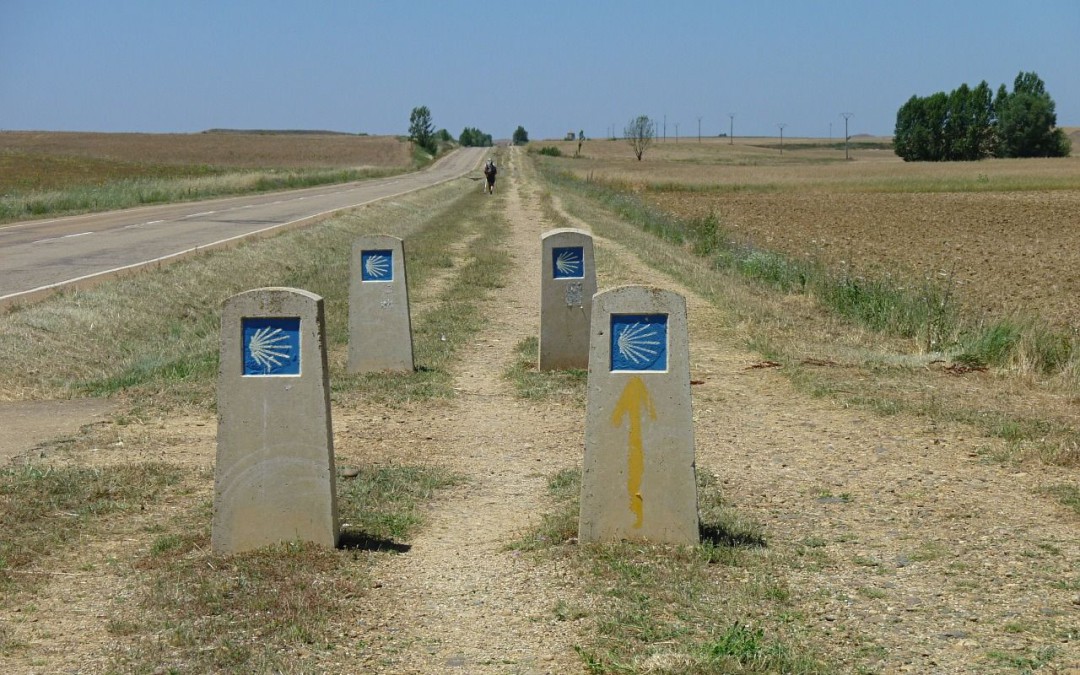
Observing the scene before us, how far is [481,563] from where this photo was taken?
604cm

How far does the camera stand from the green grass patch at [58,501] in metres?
6.08

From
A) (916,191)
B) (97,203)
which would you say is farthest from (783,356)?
(916,191)

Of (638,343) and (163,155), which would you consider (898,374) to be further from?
(163,155)

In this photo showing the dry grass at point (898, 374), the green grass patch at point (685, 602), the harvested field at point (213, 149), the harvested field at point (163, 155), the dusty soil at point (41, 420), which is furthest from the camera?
Result: the harvested field at point (213, 149)

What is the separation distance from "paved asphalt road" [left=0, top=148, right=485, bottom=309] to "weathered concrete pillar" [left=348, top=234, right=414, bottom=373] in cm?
610

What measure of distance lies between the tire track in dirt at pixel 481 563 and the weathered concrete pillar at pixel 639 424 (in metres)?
0.57

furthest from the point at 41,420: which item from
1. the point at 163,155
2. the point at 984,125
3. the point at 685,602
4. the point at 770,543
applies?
the point at 984,125

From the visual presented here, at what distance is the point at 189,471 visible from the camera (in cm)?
778

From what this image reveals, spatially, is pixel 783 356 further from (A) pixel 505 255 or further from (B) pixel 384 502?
(A) pixel 505 255

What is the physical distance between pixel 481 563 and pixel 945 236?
3085 cm

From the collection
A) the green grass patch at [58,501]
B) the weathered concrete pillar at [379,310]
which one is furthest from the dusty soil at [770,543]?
the weathered concrete pillar at [379,310]

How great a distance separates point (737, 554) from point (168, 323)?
1108 centimetres

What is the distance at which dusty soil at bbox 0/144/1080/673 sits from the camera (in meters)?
4.94

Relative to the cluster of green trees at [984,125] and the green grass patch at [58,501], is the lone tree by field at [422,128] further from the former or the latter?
the green grass patch at [58,501]
